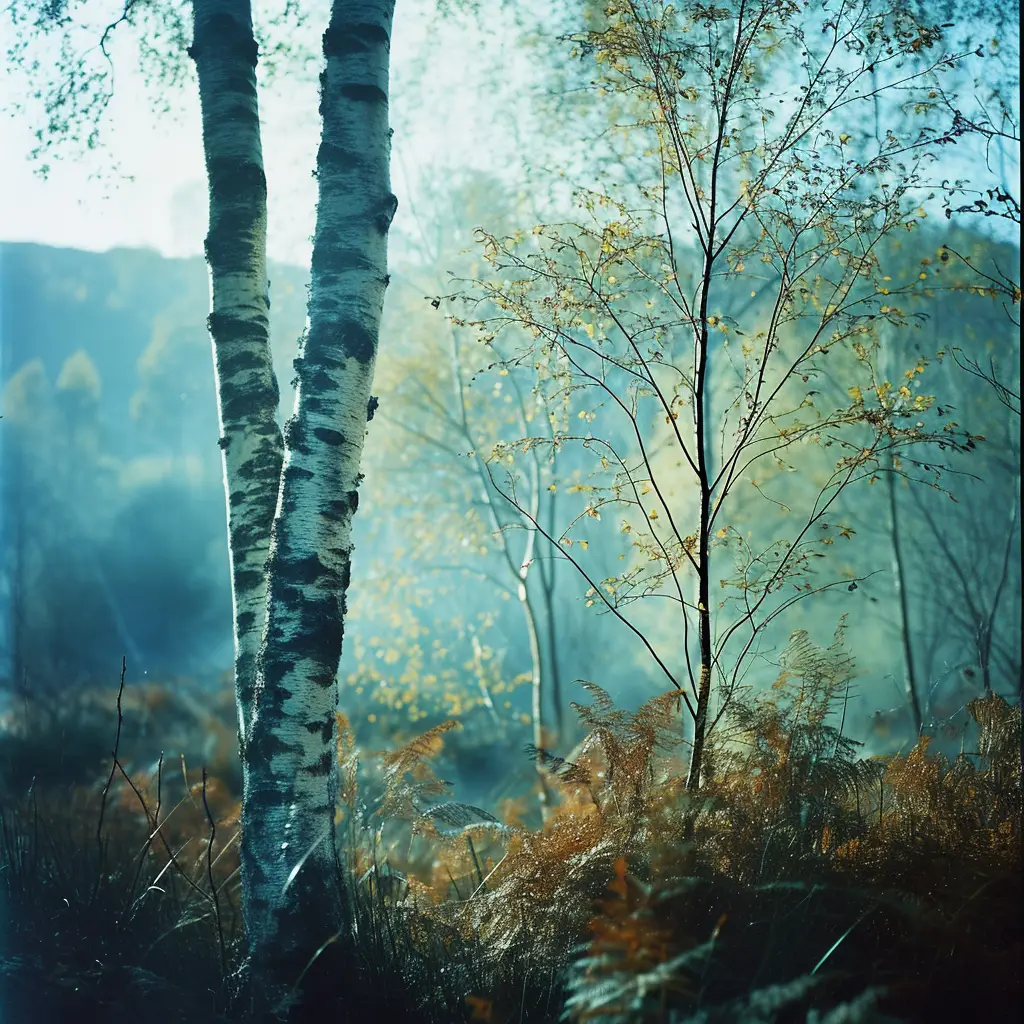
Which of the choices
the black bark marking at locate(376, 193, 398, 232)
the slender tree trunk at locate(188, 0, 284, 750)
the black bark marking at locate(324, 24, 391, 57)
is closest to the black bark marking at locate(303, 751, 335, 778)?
the slender tree trunk at locate(188, 0, 284, 750)

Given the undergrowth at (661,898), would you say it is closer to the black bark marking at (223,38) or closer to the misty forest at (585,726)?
the misty forest at (585,726)

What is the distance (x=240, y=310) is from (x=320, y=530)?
3.83 feet

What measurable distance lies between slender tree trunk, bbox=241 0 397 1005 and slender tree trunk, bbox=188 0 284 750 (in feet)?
1.51

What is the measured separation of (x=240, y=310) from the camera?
3.29m

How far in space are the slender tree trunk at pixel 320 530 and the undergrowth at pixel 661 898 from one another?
0.51ft

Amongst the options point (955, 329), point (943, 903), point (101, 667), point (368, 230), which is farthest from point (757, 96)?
point (101, 667)

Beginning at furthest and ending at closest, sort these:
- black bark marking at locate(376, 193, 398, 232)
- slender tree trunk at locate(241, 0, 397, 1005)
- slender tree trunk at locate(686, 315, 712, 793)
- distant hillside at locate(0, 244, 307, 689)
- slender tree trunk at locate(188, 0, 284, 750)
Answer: distant hillside at locate(0, 244, 307, 689) → slender tree trunk at locate(188, 0, 284, 750) → black bark marking at locate(376, 193, 398, 232) → slender tree trunk at locate(686, 315, 712, 793) → slender tree trunk at locate(241, 0, 397, 1005)

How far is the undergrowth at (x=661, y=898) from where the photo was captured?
1.88m

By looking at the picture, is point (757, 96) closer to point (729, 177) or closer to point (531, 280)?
point (531, 280)

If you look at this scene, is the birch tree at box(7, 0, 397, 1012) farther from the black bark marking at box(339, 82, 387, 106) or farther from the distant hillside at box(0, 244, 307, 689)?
the distant hillside at box(0, 244, 307, 689)

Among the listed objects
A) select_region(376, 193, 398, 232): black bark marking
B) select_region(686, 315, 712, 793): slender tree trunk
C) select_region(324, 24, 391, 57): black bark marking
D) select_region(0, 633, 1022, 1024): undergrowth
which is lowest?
select_region(0, 633, 1022, 1024): undergrowth

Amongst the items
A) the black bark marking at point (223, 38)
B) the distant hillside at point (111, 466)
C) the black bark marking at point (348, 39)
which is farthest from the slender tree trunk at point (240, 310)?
the distant hillside at point (111, 466)

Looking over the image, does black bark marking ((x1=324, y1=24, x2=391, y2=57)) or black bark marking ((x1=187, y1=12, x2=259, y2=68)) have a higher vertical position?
black bark marking ((x1=187, y1=12, x2=259, y2=68))

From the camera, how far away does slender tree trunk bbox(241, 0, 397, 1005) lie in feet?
8.29
